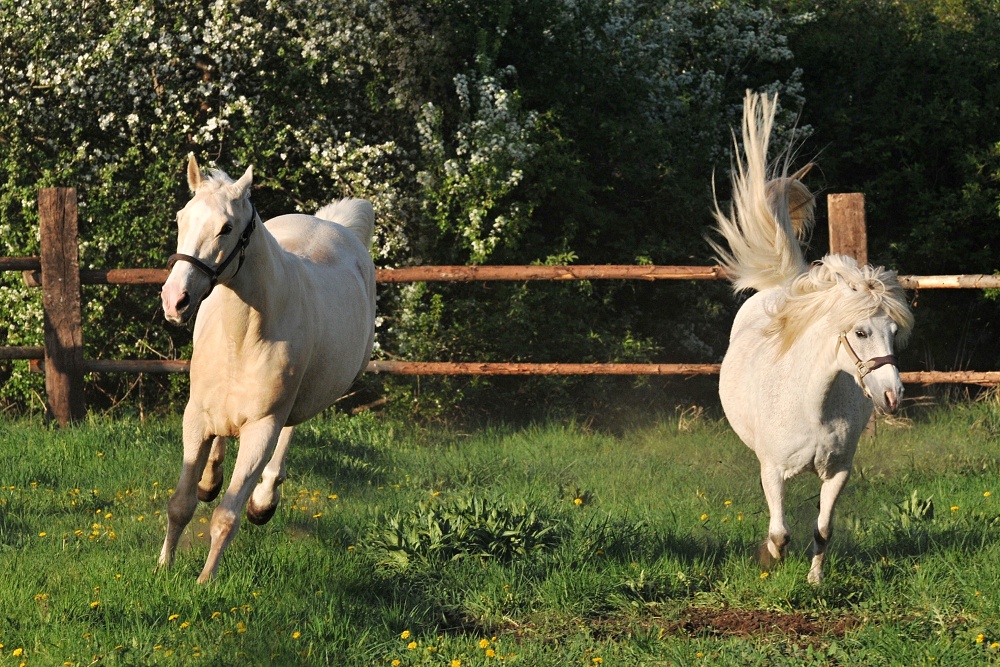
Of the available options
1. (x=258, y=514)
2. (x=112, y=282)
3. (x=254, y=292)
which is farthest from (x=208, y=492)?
(x=112, y=282)

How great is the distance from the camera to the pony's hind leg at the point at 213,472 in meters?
5.26

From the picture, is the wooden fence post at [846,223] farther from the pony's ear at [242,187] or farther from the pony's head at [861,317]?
the pony's ear at [242,187]

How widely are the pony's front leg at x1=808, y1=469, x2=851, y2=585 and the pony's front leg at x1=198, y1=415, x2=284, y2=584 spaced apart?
8.35ft

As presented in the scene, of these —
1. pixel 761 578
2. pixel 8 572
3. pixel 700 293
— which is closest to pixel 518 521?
pixel 761 578

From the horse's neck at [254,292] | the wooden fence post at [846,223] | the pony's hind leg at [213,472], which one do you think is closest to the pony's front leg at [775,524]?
the horse's neck at [254,292]

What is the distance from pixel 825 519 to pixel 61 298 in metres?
6.20

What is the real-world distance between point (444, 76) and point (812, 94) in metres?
5.12

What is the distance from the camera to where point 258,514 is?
550 cm

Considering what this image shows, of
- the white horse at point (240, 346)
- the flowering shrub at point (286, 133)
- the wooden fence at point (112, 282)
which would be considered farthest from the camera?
the flowering shrub at point (286, 133)

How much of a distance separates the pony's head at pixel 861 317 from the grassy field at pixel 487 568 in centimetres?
95

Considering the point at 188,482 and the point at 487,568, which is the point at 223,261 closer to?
the point at 188,482

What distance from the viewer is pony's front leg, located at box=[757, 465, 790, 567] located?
5344 millimetres

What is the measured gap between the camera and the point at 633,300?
11.7 meters

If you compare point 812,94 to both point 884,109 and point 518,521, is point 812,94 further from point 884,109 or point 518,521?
point 518,521
